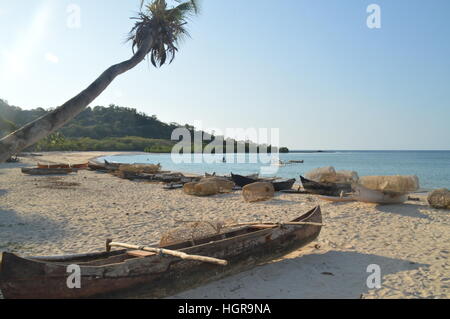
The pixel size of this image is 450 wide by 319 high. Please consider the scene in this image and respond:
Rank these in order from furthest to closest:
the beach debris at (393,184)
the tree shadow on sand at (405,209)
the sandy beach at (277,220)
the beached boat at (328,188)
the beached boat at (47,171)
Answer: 1. the beached boat at (47,171)
2. the beached boat at (328,188)
3. the beach debris at (393,184)
4. the tree shadow on sand at (405,209)
5. the sandy beach at (277,220)

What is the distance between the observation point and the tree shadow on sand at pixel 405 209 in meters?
10.3

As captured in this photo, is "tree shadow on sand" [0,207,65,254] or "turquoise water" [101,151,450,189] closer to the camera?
"tree shadow on sand" [0,207,65,254]

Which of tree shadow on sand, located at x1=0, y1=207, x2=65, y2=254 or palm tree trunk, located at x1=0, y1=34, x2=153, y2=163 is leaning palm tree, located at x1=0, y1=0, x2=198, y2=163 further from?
tree shadow on sand, located at x1=0, y1=207, x2=65, y2=254

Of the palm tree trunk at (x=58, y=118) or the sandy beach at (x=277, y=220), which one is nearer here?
the palm tree trunk at (x=58, y=118)

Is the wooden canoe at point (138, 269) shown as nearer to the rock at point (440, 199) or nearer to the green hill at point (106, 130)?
the rock at point (440, 199)

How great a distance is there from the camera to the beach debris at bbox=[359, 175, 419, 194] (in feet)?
37.0

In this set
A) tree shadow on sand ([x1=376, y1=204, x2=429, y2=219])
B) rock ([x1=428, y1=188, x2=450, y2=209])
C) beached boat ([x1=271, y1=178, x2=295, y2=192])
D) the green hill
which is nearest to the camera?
tree shadow on sand ([x1=376, y1=204, x2=429, y2=219])

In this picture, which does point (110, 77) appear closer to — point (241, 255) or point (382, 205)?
point (241, 255)

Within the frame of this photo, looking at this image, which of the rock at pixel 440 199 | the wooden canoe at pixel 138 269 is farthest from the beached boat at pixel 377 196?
the wooden canoe at pixel 138 269

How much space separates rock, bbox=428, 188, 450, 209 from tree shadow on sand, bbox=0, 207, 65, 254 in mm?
11155

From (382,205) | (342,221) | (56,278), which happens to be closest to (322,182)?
(382,205)

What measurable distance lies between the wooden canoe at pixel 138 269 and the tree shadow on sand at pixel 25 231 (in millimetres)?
3140

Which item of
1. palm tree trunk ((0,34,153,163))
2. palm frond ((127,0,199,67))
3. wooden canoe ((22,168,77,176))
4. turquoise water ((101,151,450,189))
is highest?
palm frond ((127,0,199,67))

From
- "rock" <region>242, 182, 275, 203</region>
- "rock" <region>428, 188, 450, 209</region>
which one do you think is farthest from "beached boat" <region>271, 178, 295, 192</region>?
"rock" <region>428, 188, 450, 209</region>
